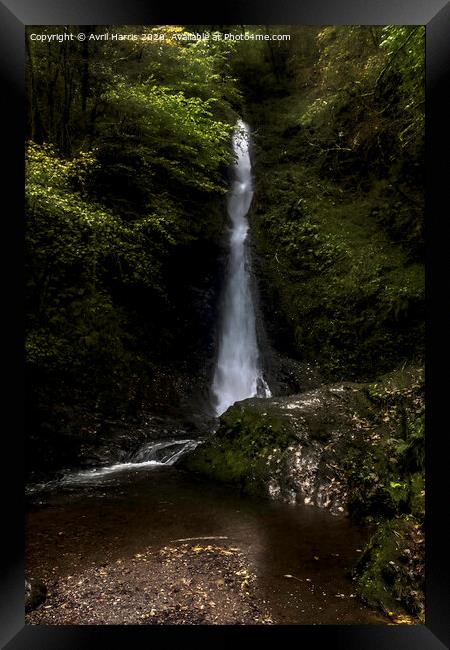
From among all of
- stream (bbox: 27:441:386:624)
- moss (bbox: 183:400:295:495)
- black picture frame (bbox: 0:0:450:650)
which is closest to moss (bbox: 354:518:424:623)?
stream (bbox: 27:441:386:624)

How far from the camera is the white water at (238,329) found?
1005cm

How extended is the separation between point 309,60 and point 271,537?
12259 mm

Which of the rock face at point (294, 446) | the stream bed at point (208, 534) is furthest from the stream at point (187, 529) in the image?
the rock face at point (294, 446)

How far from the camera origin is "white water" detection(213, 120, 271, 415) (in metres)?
10.1

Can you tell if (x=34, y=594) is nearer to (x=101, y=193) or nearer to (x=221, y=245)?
(x=101, y=193)

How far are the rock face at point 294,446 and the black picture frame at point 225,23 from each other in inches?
94.0

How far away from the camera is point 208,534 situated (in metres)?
4.25

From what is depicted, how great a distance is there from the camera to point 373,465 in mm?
5031

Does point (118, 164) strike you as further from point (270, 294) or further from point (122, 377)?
point (270, 294)

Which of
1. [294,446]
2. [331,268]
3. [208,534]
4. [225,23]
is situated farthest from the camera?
[331,268]

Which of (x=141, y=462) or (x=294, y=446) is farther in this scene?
(x=141, y=462)

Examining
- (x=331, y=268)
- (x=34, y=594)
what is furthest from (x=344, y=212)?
(x=34, y=594)

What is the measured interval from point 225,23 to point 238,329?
27.8ft

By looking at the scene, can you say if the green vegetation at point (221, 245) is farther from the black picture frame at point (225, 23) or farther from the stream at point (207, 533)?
the black picture frame at point (225, 23)
